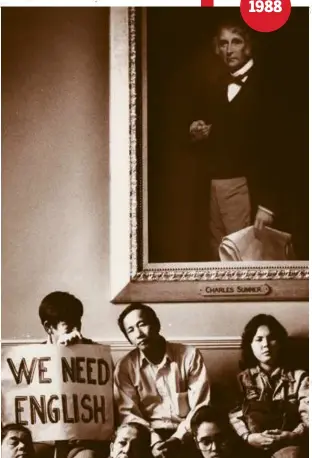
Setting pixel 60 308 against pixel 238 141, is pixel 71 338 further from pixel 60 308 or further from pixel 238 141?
pixel 238 141

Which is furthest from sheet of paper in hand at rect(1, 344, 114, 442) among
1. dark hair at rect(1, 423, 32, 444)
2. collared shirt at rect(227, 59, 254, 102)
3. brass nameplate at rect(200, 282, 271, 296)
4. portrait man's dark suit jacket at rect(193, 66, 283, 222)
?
collared shirt at rect(227, 59, 254, 102)

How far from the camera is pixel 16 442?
1.66 metres

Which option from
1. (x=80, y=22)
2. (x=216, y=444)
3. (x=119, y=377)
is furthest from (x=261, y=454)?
(x=80, y=22)

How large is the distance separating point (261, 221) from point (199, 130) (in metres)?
0.27

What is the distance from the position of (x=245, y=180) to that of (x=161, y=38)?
413 millimetres

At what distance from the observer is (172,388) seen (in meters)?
1.69

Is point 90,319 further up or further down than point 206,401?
further up

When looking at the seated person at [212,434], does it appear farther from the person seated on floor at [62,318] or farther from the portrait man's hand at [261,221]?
the portrait man's hand at [261,221]

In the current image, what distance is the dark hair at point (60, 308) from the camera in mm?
1694

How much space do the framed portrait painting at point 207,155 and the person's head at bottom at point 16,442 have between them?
385 millimetres

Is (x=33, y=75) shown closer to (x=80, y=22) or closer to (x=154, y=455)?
(x=80, y=22)

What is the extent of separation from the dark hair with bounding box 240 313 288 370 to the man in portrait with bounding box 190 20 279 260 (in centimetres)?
19

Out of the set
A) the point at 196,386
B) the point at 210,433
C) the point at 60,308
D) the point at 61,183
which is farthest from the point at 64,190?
the point at 210,433

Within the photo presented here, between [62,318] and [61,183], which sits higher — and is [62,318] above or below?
below
